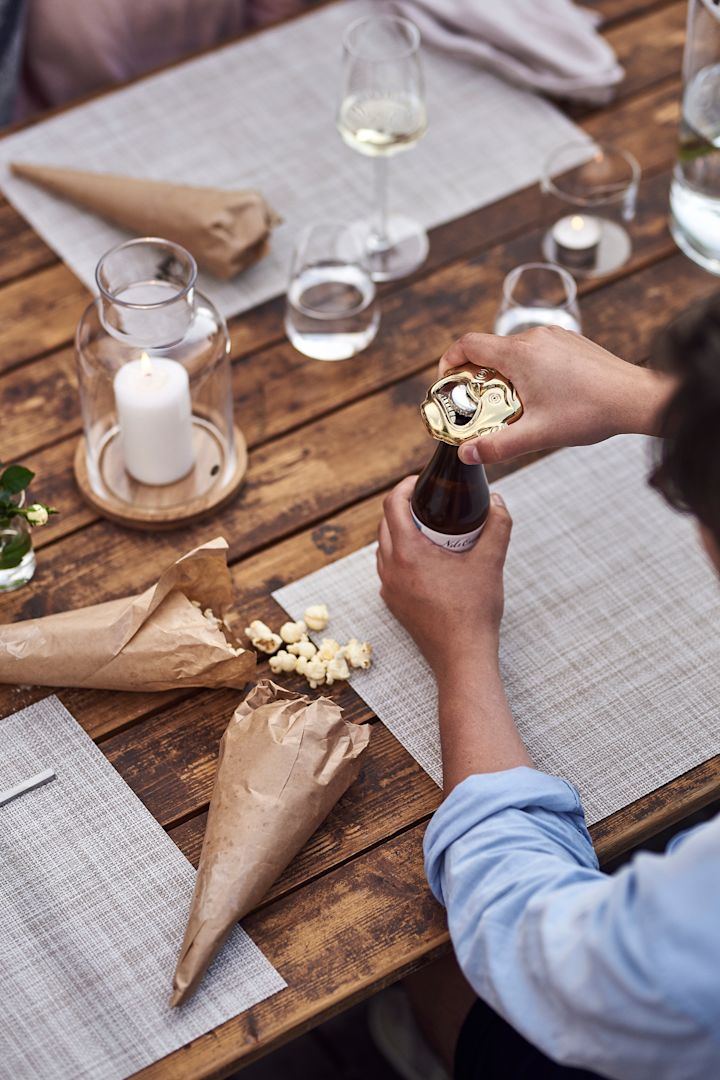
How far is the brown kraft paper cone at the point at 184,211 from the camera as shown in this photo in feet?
4.69

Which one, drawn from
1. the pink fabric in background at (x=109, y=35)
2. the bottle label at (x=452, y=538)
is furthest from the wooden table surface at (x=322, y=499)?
the pink fabric in background at (x=109, y=35)

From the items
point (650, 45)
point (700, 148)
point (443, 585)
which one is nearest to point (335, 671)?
point (443, 585)

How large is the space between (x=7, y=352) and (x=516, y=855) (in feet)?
2.62

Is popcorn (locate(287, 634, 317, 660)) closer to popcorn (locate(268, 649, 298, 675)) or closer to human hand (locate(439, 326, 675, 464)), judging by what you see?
popcorn (locate(268, 649, 298, 675))

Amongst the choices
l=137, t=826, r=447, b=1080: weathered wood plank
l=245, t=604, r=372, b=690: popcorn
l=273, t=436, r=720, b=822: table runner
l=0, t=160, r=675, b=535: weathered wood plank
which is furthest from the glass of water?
l=137, t=826, r=447, b=1080: weathered wood plank

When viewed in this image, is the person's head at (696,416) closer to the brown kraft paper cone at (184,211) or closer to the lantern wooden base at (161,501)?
the lantern wooden base at (161,501)

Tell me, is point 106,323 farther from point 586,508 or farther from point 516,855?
point 516,855

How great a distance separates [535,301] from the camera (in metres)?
1.39

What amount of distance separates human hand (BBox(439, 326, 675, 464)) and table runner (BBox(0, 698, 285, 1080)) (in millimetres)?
463

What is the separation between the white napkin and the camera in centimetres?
162

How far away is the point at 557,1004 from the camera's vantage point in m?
0.86

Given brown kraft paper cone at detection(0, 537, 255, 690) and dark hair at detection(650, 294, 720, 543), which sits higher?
dark hair at detection(650, 294, 720, 543)

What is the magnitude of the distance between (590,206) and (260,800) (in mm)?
838

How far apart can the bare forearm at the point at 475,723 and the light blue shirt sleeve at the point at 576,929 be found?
1.1 inches
